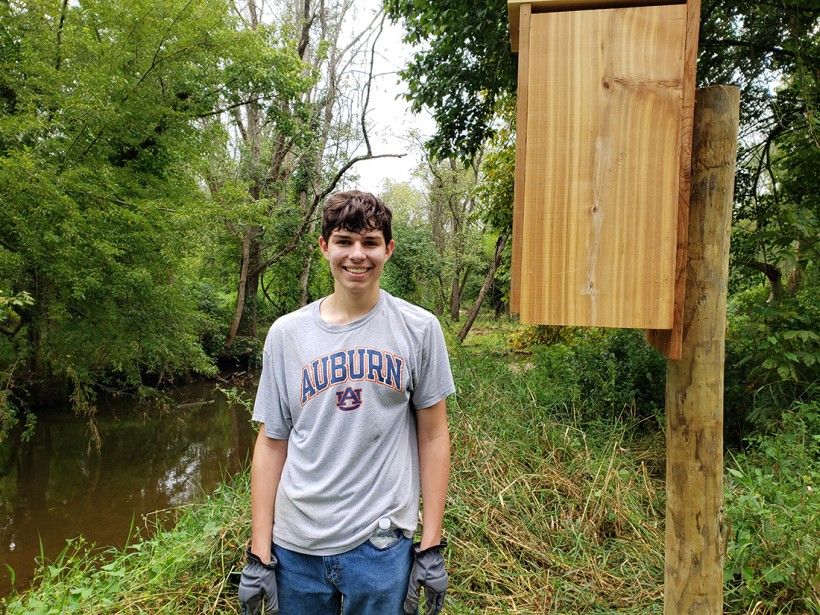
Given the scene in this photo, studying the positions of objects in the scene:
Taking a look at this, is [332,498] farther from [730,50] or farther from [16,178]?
[16,178]

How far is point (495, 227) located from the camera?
7.16m

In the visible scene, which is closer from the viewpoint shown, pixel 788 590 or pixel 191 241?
pixel 788 590

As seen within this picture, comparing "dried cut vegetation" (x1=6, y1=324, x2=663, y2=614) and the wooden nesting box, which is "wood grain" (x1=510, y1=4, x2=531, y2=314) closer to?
the wooden nesting box

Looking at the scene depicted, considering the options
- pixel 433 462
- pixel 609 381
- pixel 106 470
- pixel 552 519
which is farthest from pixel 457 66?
pixel 106 470

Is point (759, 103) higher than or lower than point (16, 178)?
higher

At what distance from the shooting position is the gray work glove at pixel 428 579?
148 cm

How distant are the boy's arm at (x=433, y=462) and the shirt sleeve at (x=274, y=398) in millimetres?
373

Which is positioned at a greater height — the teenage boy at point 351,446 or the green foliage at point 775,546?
the teenage boy at point 351,446

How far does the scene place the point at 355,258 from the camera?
1.47m

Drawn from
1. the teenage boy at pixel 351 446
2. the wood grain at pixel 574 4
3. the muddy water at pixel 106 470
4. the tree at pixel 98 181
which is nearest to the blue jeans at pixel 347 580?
the teenage boy at pixel 351 446

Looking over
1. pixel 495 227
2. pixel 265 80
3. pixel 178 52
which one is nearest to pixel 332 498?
pixel 495 227

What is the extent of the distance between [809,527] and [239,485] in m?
3.49

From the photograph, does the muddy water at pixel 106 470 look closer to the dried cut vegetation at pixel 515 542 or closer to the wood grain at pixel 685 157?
the dried cut vegetation at pixel 515 542

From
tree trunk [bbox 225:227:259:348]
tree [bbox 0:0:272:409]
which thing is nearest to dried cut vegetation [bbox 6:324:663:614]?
tree [bbox 0:0:272:409]
